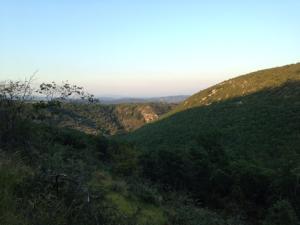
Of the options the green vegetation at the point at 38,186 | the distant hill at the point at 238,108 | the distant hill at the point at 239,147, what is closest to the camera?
the green vegetation at the point at 38,186

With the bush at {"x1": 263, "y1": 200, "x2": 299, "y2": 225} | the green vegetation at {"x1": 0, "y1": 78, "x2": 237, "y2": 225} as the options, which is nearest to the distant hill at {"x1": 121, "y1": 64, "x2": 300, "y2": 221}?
the bush at {"x1": 263, "y1": 200, "x2": 299, "y2": 225}

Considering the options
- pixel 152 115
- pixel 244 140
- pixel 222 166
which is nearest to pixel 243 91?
pixel 244 140

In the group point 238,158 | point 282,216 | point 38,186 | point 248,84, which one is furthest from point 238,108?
point 38,186

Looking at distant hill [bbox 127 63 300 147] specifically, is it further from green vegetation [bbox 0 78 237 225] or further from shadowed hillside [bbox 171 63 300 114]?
green vegetation [bbox 0 78 237 225]

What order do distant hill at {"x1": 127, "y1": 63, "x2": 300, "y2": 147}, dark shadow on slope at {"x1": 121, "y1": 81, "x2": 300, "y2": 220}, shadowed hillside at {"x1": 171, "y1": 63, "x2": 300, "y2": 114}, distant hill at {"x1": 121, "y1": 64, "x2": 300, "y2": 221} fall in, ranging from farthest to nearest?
shadowed hillside at {"x1": 171, "y1": 63, "x2": 300, "y2": 114}
distant hill at {"x1": 127, "y1": 63, "x2": 300, "y2": 147}
distant hill at {"x1": 121, "y1": 64, "x2": 300, "y2": 221}
dark shadow on slope at {"x1": 121, "y1": 81, "x2": 300, "y2": 220}

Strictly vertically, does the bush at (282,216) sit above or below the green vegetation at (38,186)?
below

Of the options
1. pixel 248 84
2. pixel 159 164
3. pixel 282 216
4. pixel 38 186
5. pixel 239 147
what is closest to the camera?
pixel 38 186

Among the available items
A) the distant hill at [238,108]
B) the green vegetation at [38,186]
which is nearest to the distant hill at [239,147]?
the distant hill at [238,108]

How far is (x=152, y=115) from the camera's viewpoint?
165 meters

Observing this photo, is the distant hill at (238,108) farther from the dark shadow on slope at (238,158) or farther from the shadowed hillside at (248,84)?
the dark shadow on slope at (238,158)

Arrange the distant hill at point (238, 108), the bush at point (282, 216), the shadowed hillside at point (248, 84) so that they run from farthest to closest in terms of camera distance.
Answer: the shadowed hillside at point (248, 84) < the distant hill at point (238, 108) < the bush at point (282, 216)

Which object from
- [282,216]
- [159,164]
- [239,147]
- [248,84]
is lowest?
[239,147]

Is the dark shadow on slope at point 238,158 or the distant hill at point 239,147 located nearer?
the dark shadow on slope at point 238,158

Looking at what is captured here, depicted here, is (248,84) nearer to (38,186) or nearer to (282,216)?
(282,216)
